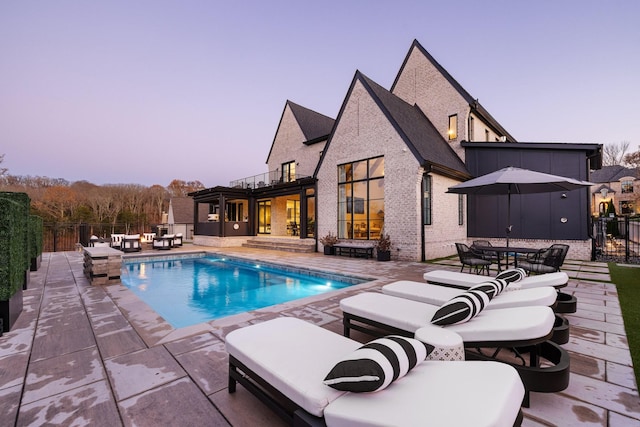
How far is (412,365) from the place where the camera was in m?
1.52

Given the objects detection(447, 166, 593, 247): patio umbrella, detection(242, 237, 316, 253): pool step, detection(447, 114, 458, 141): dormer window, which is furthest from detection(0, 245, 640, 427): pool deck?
detection(447, 114, 458, 141): dormer window

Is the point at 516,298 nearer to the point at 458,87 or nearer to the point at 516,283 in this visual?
the point at 516,283

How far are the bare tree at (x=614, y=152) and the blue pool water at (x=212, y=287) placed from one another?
51.5m

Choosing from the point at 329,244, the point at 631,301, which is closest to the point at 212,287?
the point at 329,244

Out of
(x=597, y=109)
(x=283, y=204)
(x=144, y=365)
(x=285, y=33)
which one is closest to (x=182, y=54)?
(x=285, y=33)

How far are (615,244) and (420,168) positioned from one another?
1216cm

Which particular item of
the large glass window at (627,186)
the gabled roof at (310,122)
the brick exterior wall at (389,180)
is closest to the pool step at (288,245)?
the brick exterior wall at (389,180)

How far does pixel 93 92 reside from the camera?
2722 cm

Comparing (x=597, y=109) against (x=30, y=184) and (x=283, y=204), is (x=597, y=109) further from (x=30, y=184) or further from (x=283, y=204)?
(x=30, y=184)

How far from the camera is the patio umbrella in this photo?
5227mm

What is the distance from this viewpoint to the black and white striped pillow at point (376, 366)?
4.30ft

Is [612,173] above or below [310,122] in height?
below

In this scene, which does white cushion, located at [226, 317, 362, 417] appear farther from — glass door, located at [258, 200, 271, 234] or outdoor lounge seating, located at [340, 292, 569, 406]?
glass door, located at [258, 200, 271, 234]

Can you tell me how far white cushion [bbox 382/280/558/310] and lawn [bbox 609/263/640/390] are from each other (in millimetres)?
954
